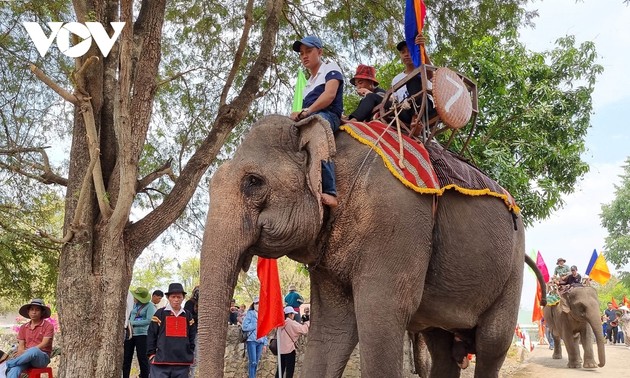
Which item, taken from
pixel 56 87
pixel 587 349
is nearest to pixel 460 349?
pixel 56 87

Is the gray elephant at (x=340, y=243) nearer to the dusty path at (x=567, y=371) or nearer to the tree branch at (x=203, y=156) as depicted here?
the tree branch at (x=203, y=156)

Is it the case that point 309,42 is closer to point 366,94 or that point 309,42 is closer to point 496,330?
point 366,94

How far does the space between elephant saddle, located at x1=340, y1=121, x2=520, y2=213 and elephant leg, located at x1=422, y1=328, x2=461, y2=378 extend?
1192 mm

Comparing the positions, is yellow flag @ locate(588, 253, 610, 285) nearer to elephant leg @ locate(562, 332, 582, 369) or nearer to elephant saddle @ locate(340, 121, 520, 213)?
elephant leg @ locate(562, 332, 582, 369)

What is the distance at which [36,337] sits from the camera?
28.0 ft

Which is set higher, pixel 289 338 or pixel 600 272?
pixel 600 272

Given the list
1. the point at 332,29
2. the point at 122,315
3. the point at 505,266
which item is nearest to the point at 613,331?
the point at 332,29

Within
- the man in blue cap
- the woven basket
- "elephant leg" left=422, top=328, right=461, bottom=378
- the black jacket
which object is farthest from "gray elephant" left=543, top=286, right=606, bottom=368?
the man in blue cap

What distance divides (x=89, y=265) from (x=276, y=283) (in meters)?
4.19

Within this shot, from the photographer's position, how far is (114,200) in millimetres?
9352

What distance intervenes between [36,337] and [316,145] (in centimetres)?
638

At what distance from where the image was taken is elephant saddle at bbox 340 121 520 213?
12.6ft

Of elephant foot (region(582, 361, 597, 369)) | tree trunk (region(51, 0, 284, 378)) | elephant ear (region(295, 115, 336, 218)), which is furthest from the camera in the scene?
elephant foot (region(582, 361, 597, 369))

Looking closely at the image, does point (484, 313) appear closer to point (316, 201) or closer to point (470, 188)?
point (470, 188)
